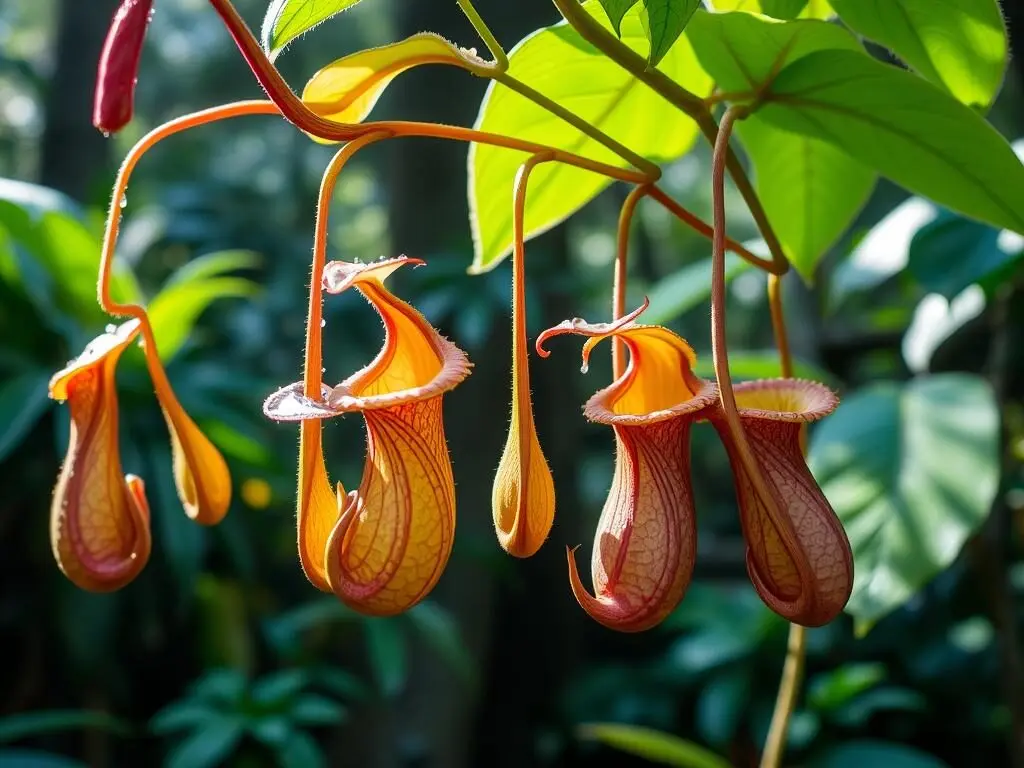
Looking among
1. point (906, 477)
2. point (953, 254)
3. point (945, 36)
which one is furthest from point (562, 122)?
point (906, 477)

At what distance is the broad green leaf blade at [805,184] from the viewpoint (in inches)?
23.9

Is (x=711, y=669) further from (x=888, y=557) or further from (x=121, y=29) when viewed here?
(x=121, y=29)

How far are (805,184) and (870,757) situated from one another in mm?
1440

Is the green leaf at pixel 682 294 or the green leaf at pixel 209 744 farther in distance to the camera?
the green leaf at pixel 209 744

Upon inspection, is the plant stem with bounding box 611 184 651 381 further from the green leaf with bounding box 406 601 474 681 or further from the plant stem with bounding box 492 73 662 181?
the green leaf with bounding box 406 601 474 681

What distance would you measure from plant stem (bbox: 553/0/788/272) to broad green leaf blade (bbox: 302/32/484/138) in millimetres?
45

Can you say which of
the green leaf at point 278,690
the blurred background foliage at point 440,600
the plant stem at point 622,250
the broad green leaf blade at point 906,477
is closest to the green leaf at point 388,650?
the blurred background foliage at point 440,600

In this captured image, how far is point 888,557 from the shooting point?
0.71 meters

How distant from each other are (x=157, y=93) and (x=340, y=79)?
8.23 m

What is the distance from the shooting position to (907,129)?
17.8 inches

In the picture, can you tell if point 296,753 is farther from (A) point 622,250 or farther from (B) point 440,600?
(A) point 622,250

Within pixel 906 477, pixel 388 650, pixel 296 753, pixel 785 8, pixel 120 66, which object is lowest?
pixel 296 753

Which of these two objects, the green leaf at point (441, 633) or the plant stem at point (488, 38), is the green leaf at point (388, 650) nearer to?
the green leaf at point (441, 633)

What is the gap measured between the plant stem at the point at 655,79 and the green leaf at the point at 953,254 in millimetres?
278
